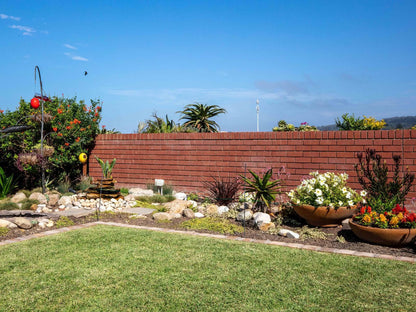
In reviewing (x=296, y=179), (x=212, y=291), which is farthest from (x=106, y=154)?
(x=212, y=291)

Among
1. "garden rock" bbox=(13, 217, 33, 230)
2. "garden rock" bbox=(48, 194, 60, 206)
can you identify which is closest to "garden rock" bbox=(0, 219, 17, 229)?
"garden rock" bbox=(13, 217, 33, 230)

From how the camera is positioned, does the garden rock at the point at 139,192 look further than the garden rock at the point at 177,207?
Yes

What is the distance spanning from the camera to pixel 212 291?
A: 3963mm

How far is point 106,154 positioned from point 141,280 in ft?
30.7

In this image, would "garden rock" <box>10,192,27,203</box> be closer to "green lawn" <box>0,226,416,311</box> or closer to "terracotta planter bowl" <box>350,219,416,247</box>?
"green lawn" <box>0,226,416,311</box>

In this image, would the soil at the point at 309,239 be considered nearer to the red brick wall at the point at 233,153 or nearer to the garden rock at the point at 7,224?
the garden rock at the point at 7,224

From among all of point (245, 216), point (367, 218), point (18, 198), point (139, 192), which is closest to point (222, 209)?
point (245, 216)

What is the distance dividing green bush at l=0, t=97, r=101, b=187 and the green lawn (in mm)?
6877

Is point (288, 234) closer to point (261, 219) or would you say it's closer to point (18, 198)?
point (261, 219)

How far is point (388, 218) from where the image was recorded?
6.26 m

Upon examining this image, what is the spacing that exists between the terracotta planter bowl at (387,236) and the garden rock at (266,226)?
1.51 meters

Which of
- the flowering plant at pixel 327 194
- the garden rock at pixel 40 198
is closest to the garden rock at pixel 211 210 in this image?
the flowering plant at pixel 327 194

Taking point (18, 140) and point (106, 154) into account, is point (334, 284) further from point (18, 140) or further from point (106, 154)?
point (18, 140)

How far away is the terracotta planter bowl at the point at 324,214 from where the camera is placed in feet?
22.4
